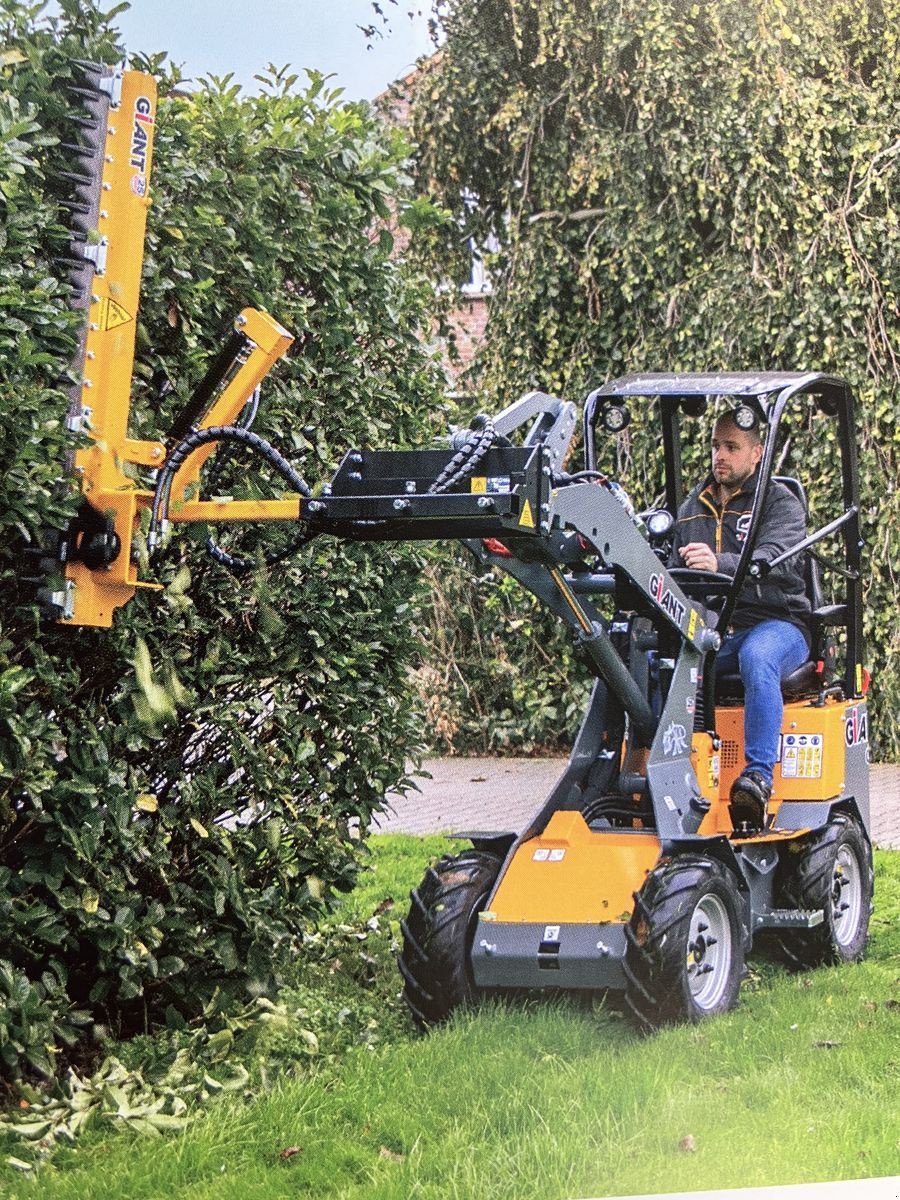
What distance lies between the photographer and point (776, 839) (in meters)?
6.05

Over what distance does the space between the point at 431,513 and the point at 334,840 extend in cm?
159

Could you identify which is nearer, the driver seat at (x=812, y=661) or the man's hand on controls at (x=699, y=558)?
the man's hand on controls at (x=699, y=558)

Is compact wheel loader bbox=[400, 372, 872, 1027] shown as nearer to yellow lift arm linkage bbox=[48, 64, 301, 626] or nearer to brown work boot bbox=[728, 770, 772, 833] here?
brown work boot bbox=[728, 770, 772, 833]

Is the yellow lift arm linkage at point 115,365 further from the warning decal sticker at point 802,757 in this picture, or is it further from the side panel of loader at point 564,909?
the warning decal sticker at point 802,757

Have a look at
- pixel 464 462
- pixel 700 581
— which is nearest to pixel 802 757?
pixel 700 581

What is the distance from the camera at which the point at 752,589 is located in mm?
6301

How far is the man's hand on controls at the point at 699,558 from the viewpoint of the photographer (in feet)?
19.7

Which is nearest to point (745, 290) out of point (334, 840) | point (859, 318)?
point (859, 318)

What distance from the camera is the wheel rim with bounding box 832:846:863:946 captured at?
20.7ft

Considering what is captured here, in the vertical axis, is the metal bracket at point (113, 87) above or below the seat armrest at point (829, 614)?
above

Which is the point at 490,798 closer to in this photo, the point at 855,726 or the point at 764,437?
the point at 855,726

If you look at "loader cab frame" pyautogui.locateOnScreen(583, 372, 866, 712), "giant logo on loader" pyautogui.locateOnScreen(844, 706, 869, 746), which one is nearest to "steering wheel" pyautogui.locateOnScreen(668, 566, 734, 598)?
"loader cab frame" pyautogui.locateOnScreen(583, 372, 866, 712)

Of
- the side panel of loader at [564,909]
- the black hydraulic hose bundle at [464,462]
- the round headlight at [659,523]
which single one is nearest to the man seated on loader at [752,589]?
the round headlight at [659,523]

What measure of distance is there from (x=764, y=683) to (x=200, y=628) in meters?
2.42
